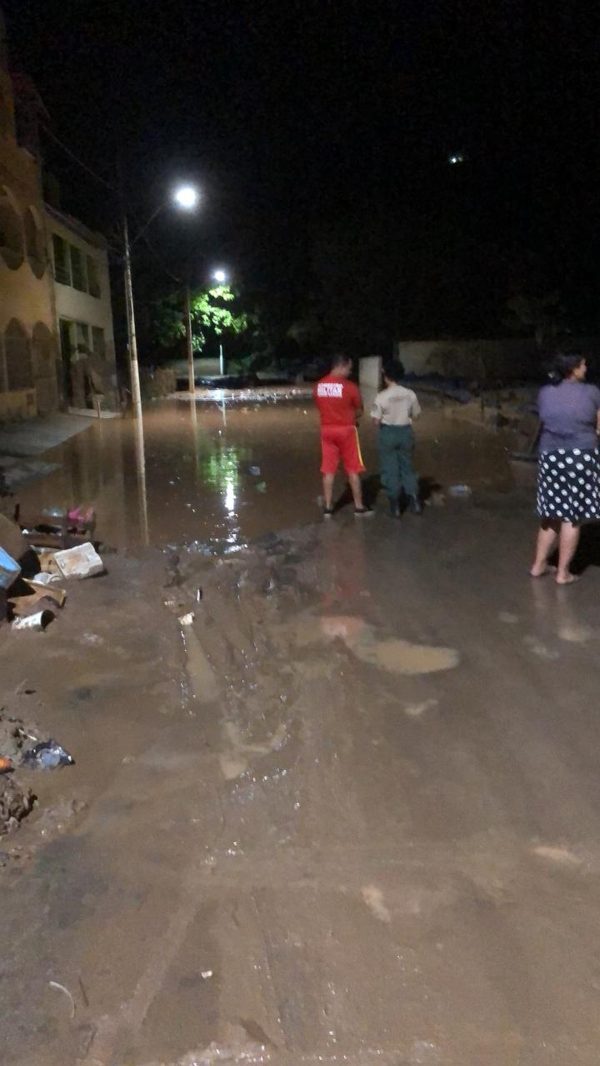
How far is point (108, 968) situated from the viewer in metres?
3.29

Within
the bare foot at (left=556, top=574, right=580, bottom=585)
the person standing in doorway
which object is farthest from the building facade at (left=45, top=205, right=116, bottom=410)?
the bare foot at (left=556, top=574, right=580, bottom=585)

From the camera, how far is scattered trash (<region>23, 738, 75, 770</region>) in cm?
479

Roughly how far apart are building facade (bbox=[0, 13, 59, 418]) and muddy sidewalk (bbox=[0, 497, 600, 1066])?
17.1m

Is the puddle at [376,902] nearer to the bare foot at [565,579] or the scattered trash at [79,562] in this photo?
the bare foot at [565,579]

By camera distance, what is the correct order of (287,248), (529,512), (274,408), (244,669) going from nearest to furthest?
1. (244,669)
2. (529,512)
3. (274,408)
4. (287,248)

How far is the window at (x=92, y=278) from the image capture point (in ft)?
111

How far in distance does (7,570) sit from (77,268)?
91.0 ft

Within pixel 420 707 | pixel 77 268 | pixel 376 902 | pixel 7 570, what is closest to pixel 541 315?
pixel 77 268

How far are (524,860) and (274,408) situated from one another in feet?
88.0

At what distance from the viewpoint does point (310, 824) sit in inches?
166

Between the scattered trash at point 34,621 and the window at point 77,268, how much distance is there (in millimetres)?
26655

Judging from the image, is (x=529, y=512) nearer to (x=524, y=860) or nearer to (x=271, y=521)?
(x=271, y=521)

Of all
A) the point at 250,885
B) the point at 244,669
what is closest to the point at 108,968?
the point at 250,885

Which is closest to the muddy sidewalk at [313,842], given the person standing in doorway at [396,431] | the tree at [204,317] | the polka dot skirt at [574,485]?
the polka dot skirt at [574,485]
